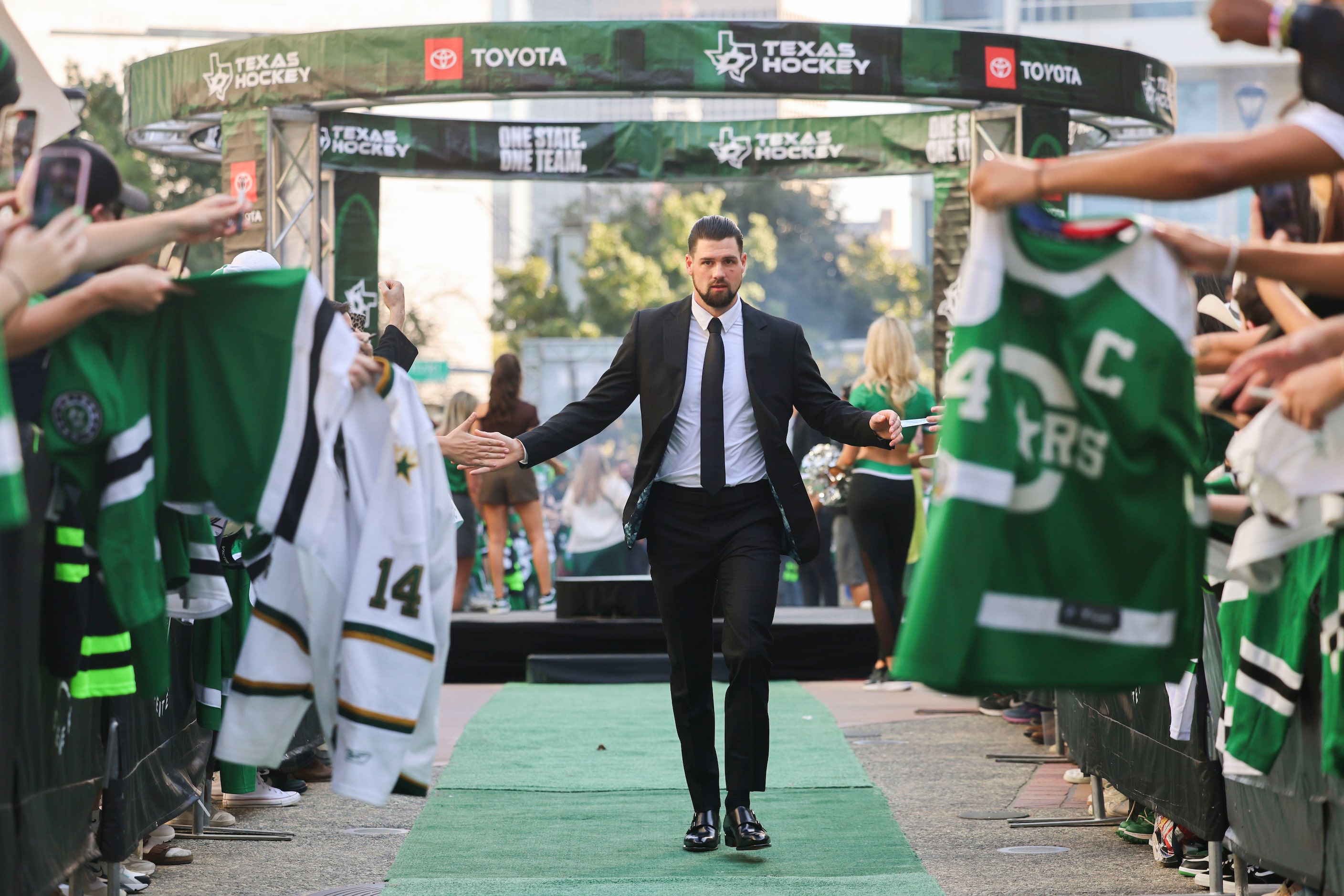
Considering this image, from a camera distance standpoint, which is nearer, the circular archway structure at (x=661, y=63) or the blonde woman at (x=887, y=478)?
the blonde woman at (x=887, y=478)

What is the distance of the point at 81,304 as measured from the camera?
9.98 ft

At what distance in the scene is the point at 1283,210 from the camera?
3170mm

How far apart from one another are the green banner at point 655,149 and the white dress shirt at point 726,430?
893 cm

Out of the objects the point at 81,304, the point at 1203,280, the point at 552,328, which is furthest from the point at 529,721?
the point at 552,328

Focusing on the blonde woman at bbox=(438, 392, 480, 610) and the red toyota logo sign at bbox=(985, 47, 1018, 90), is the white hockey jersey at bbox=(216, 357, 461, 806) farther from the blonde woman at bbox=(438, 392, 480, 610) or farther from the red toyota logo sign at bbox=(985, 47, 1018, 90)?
the red toyota logo sign at bbox=(985, 47, 1018, 90)

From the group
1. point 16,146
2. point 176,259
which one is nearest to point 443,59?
point 176,259

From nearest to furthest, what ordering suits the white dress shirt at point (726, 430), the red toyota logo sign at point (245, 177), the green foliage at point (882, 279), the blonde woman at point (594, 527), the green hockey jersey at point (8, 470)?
the green hockey jersey at point (8, 470)
the white dress shirt at point (726, 430)
the red toyota logo sign at point (245, 177)
the blonde woman at point (594, 527)
the green foliage at point (882, 279)

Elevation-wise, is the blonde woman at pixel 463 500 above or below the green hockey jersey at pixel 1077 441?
below

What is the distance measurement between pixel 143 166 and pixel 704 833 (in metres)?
28.1

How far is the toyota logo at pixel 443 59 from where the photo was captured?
38.7ft

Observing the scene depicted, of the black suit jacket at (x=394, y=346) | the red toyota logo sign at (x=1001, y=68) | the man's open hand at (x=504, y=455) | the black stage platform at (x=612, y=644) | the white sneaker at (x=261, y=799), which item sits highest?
the red toyota logo sign at (x=1001, y=68)

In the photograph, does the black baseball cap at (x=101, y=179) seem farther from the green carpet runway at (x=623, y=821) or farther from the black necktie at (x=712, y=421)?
the black necktie at (x=712, y=421)

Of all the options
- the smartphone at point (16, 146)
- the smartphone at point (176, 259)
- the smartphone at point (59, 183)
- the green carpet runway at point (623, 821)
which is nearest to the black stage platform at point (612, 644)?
the green carpet runway at point (623, 821)

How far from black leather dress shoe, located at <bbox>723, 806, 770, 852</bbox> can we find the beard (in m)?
1.79
